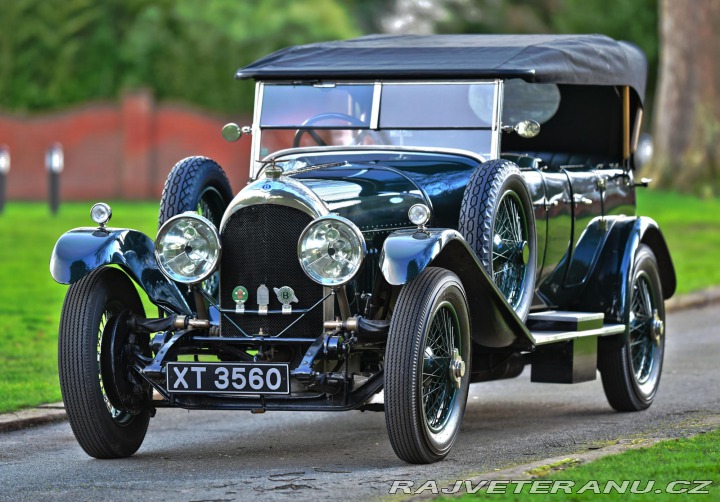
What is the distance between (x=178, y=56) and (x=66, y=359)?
30029 millimetres

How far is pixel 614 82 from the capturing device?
9398mm

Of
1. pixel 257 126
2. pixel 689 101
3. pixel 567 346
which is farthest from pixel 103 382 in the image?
pixel 689 101

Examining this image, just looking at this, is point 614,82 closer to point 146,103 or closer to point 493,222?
point 493,222

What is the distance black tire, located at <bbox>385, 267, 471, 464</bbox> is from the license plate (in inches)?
19.8

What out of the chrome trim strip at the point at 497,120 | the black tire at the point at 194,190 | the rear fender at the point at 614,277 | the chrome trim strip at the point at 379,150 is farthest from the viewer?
the rear fender at the point at 614,277

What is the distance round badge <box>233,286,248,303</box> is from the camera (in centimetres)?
697

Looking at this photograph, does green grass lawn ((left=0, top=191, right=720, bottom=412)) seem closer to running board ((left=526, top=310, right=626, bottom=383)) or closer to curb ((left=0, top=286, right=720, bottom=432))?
curb ((left=0, top=286, right=720, bottom=432))

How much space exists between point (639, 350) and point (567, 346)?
1107 mm

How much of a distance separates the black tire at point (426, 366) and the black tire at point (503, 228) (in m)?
0.43

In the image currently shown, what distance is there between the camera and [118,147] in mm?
34562

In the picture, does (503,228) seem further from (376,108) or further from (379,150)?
(376,108)

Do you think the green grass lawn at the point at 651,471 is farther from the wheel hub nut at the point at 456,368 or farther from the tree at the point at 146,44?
the tree at the point at 146,44

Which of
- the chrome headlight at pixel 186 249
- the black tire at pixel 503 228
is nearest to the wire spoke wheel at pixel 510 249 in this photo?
the black tire at pixel 503 228

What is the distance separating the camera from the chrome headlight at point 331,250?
661 centimetres
